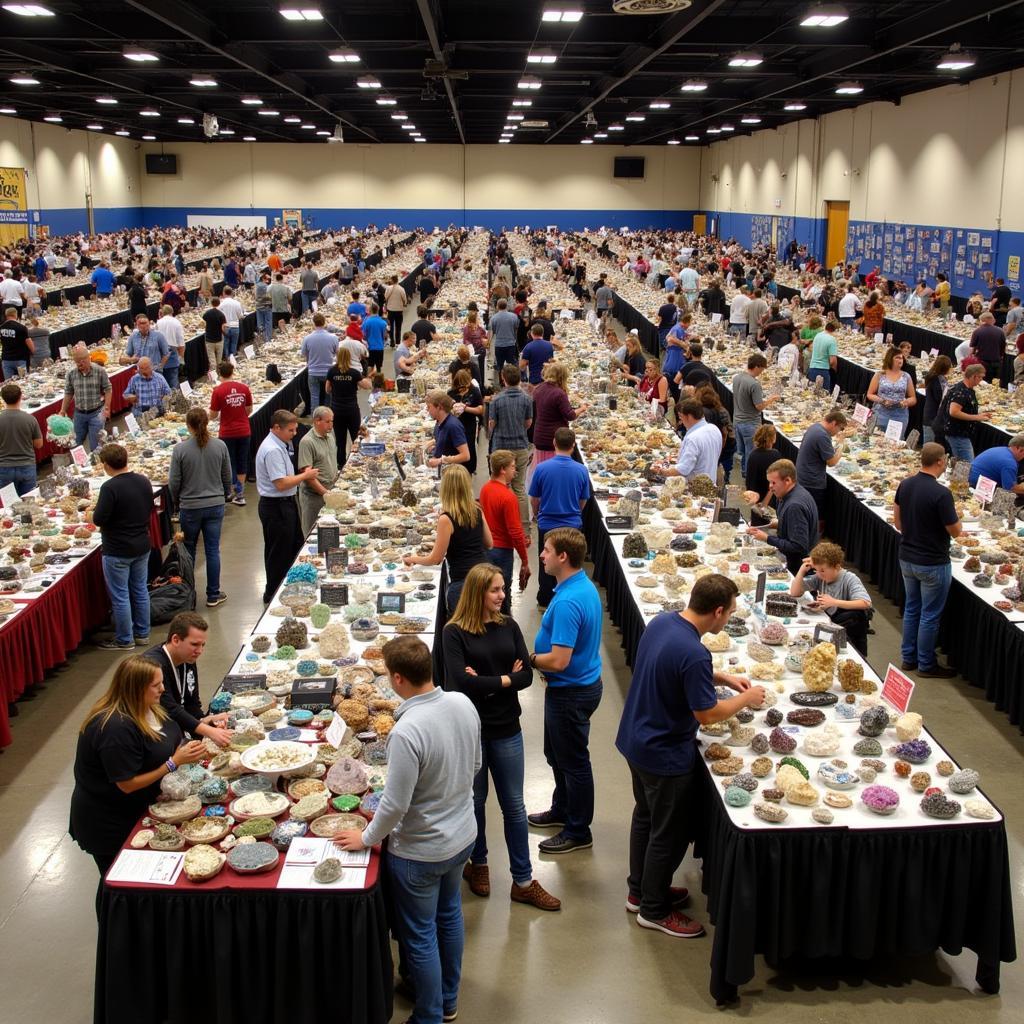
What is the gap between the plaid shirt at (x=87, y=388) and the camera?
11.3 meters

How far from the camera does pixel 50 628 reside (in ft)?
23.7

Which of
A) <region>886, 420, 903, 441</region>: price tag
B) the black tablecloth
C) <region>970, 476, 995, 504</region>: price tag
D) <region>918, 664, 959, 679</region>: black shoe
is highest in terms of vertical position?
<region>886, 420, 903, 441</region>: price tag

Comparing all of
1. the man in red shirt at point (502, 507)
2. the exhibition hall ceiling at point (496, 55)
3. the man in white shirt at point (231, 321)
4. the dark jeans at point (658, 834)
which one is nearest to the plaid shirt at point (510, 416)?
the man in red shirt at point (502, 507)

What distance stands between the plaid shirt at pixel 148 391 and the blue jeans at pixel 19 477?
263cm

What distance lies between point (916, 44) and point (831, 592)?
1318 cm

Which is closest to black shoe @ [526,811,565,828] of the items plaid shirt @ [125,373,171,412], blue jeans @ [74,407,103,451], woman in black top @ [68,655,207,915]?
woman in black top @ [68,655,207,915]

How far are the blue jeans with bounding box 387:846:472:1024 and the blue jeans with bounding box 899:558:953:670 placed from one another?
4.41 meters

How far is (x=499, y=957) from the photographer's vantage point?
15.3 ft

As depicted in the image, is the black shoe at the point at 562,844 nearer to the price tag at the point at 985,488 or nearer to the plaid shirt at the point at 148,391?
the price tag at the point at 985,488

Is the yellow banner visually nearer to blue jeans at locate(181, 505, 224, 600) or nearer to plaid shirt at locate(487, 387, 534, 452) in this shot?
blue jeans at locate(181, 505, 224, 600)

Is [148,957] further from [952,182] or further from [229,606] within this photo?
[952,182]

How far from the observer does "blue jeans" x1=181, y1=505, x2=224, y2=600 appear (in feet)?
27.8

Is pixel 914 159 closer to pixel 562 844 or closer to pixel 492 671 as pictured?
pixel 562 844

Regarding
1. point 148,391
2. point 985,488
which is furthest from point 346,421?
point 985,488
